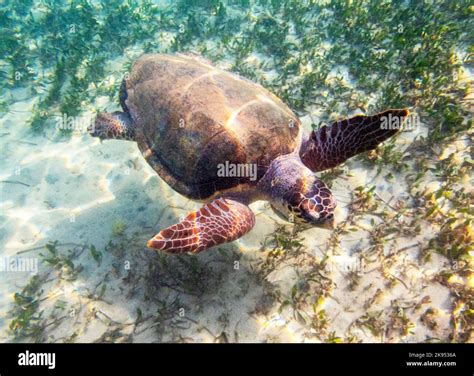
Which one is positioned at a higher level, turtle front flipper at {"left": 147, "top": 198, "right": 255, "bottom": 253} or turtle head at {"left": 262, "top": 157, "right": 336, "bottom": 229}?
turtle head at {"left": 262, "top": 157, "right": 336, "bottom": 229}

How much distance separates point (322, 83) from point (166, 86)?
3.47m

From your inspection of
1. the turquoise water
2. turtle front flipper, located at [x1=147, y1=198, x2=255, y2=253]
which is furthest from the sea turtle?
the turquoise water

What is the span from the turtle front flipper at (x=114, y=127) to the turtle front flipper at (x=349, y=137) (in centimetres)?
290

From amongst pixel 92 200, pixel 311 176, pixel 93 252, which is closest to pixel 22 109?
pixel 92 200

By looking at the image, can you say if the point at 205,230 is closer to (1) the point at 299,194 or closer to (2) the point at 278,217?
(1) the point at 299,194

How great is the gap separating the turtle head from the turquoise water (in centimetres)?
68

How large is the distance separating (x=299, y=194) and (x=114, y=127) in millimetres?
3320

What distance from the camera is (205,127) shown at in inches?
147

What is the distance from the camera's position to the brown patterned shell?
146 inches

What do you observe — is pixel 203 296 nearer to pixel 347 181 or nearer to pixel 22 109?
pixel 347 181

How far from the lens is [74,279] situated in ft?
14.4

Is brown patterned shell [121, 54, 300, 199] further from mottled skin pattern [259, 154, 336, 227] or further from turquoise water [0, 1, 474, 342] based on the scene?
turquoise water [0, 1, 474, 342]

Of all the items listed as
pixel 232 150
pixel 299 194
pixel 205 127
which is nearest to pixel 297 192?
pixel 299 194

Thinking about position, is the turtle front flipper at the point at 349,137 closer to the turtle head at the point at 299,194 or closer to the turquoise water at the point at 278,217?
the turtle head at the point at 299,194
